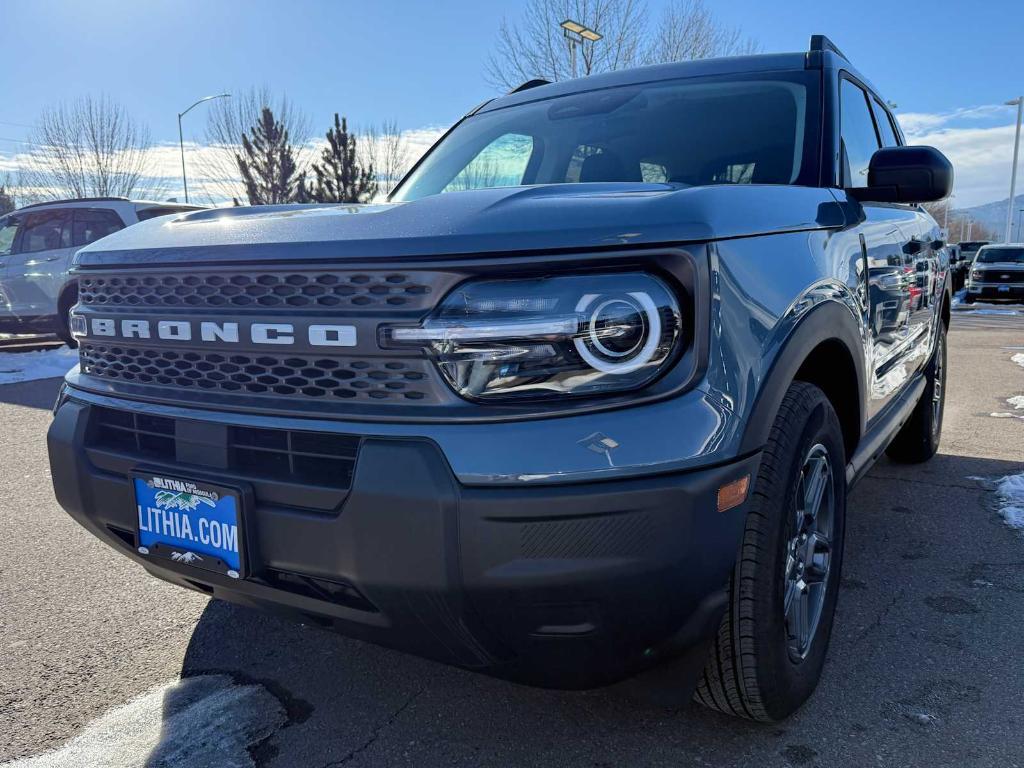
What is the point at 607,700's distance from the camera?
2.17 m

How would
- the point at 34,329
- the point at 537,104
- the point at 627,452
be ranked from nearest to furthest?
the point at 627,452
the point at 537,104
the point at 34,329

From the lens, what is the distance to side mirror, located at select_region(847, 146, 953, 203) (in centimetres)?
245

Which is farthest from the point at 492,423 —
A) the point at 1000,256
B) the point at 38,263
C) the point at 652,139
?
the point at 1000,256

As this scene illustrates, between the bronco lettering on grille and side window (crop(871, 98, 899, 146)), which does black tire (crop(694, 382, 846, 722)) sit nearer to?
the bronco lettering on grille

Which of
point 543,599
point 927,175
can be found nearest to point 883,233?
point 927,175

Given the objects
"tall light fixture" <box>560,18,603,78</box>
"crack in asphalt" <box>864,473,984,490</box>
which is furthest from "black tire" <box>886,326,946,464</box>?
"tall light fixture" <box>560,18,603,78</box>

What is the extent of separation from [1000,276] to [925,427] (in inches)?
736

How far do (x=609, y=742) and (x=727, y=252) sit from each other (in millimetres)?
1228

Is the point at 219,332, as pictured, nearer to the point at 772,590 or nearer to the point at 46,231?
the point at 772,590

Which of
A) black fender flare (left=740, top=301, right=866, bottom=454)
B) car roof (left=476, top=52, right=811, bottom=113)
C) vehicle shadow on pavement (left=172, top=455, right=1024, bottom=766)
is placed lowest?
vehicle shadow on pavement (left=172, top=455, right=1024, bottom=766)

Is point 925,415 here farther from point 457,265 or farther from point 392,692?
point 457,265

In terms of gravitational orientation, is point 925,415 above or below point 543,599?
below

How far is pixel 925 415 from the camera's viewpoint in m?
4.36

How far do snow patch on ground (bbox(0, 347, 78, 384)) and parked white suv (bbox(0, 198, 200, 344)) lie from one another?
451mm
